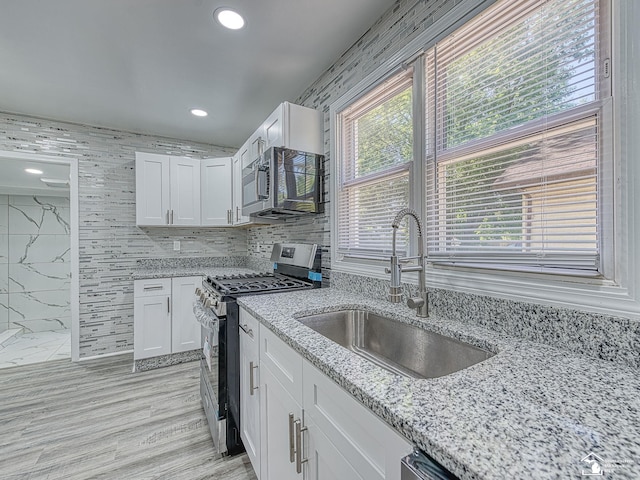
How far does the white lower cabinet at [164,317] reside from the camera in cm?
282

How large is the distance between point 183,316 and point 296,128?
224cm

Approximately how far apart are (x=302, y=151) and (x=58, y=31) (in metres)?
1.64

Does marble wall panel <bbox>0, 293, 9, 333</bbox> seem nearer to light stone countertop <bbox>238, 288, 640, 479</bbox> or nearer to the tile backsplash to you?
the tile backsplash

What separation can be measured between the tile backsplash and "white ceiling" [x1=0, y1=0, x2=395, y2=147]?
7.38ft

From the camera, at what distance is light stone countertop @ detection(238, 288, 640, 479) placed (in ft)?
1.44

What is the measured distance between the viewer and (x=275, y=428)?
3.85ft

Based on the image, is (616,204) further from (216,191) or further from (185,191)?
(185,191)

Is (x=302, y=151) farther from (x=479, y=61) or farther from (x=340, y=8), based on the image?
(x=479, y=61)

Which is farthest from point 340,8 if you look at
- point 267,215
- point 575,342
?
point 575,342

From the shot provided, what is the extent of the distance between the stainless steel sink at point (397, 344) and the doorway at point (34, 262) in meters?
3.92

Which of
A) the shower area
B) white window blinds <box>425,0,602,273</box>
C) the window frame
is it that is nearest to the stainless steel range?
white window blinds <box>425,0,602,273</box>

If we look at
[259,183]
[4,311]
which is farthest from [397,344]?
[4,311]

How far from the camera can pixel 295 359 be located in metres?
1.01

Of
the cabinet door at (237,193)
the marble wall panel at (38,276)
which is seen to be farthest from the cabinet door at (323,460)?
the marble wall panel at (38,276)
